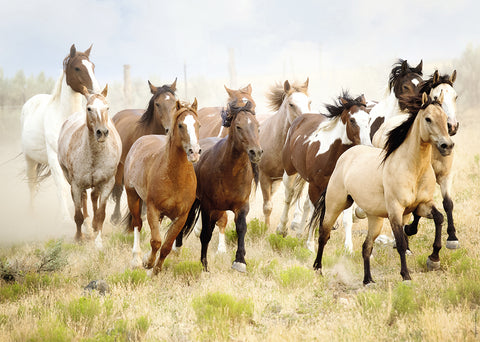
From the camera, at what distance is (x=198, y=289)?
219 inches

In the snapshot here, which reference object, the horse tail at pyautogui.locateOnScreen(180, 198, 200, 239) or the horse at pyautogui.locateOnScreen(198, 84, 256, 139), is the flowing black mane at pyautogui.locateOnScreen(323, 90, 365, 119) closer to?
the horse at pyautogui.locateOnScreen(198, 84, 256, 139)

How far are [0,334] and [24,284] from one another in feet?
5.26

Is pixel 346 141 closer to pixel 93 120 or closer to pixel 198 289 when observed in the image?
pixel 198 289

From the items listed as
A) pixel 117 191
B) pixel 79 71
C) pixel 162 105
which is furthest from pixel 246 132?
pixel 117 191

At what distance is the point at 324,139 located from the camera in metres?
7.25

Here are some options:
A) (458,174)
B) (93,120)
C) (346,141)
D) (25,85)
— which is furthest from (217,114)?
(25,85)

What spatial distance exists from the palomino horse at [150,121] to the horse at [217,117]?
25.7 inches

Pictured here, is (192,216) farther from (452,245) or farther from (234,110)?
(452,245)

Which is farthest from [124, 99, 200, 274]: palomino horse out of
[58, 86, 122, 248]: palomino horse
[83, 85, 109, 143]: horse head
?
[58, 86, 122, 248]: palomino horse

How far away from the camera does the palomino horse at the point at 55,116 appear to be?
917 centimetres

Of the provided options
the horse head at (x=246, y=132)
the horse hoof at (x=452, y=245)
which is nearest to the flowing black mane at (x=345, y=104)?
the horse head at (x=246, y=132)

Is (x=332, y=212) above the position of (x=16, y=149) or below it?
above

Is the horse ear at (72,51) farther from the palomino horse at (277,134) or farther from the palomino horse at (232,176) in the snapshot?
the palomino horse at (232,176)

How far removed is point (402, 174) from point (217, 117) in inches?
231
